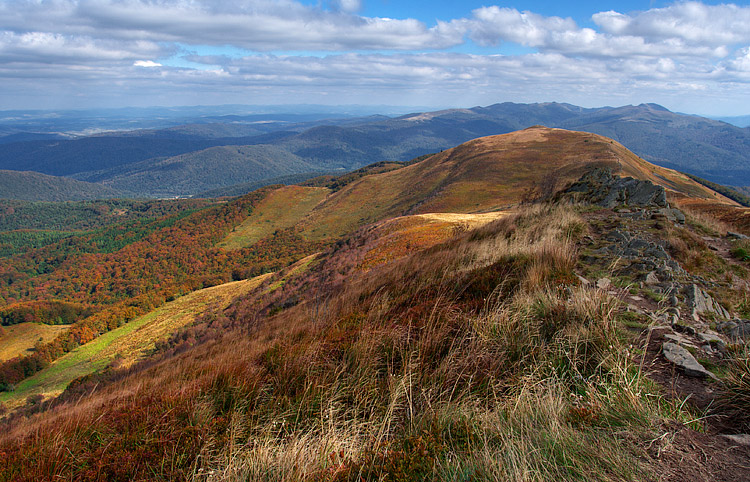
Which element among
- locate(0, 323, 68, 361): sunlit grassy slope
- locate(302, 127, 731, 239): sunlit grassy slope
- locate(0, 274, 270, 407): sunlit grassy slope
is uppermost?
locate(302, 127, 731, 239): sunlit grassy slope

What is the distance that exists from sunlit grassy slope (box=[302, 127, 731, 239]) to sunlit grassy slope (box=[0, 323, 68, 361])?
60.1 meters

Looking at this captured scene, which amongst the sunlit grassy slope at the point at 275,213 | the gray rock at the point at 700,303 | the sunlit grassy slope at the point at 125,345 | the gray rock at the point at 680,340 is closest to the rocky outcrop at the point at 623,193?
the gray rock at the point at 700,303

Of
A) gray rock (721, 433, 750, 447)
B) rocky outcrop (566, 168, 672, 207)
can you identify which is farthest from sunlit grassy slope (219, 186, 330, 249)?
gray rock (721, 433, 750, 447)

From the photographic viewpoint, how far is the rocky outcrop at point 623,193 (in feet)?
38.3

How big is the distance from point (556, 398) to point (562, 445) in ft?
2.22

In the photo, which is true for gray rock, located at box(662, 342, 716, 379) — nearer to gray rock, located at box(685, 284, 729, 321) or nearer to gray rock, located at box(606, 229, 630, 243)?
gray rock, located at box(685, 284, 729, 321)

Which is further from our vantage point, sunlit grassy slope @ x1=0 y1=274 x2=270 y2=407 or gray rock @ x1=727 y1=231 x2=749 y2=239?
sunlit grassy slope @ x1=0 y1=274 x2=270 y2=407

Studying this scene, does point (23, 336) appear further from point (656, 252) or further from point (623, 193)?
point (656, 252)

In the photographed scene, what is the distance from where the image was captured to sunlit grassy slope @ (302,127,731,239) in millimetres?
55812

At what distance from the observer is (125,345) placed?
147 feet

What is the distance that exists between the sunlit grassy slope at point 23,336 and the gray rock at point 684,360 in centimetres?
9525

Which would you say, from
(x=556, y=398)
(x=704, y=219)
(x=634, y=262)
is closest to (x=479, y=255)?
(x=634, y=262)

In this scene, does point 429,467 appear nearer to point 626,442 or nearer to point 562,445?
point 562,445

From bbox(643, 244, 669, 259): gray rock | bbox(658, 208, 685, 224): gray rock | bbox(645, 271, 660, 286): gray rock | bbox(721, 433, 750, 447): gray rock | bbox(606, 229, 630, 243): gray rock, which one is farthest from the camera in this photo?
bbox(658, 208, 685, 224): gray rock
